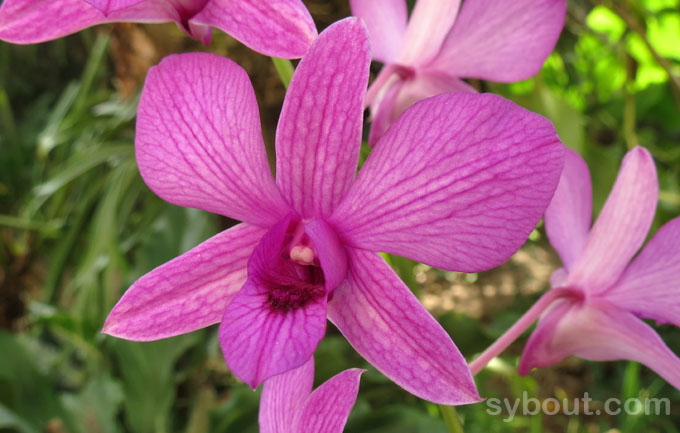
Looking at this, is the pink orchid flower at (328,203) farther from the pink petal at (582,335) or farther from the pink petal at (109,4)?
the pink petal at (582,335)

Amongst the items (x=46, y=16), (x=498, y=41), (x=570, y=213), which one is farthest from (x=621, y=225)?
(x=46, y=16)

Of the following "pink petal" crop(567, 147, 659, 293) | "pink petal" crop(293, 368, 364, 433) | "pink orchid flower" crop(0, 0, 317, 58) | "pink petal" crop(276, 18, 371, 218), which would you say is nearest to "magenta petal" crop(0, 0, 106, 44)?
"pink orchid flower" crop(0, 0, 317, 58)

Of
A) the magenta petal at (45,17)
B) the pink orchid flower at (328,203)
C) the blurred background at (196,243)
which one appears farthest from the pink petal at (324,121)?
the blurred background at (196,243)

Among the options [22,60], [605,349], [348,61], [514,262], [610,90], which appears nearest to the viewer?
[348,61]

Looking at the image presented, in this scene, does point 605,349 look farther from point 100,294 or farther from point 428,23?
point 100,294

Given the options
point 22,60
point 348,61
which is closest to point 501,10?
point 348,61

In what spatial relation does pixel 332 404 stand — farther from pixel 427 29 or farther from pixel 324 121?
pixel 427 29
